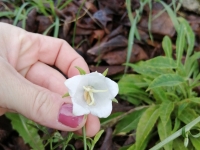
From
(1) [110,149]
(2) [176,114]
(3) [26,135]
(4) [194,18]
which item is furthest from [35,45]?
(4) [194,18]

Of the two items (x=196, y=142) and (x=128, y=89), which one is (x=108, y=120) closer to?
(x=128, y=89)

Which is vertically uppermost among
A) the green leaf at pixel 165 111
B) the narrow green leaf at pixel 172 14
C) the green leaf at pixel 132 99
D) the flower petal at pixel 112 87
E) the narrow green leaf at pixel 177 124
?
the flower petal at pixel 112 87

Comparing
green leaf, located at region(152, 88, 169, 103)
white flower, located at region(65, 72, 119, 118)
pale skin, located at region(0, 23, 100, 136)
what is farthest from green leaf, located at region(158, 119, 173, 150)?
white flower, located at region(65, 72, 119, 118)

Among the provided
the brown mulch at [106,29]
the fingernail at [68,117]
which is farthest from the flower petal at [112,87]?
the brown mulch at [106,29]

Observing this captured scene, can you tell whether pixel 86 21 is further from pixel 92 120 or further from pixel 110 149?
pixel 92 120

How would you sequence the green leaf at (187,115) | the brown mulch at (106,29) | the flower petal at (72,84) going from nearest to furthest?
the flower petal at (72,84) < the green leaf at (187,115) < the brown mulch at (106,29)

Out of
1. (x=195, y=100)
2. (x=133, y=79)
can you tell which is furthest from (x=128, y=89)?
(x=195, y=100)

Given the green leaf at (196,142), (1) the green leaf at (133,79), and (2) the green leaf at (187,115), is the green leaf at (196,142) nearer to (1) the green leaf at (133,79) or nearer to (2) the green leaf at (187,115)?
(2) the green leaf at (187,115)
